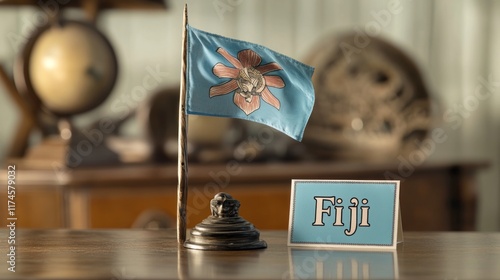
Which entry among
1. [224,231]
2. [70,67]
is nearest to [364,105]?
[70,67]

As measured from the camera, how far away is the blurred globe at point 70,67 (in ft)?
10.9

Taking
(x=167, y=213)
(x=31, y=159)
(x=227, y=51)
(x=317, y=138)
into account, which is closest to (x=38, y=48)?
(x=31, y=159)

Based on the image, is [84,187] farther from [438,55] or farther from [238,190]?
[438,55]

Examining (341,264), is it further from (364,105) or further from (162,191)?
(364,105)

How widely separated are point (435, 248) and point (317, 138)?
81.0 inches

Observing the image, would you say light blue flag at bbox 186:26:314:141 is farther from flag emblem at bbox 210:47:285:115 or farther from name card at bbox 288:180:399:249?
name card at bbox 288:180:399:249

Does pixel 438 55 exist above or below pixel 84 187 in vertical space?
above

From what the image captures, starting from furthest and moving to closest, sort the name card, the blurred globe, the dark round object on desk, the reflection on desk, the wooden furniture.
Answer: the dark round object on desk → the blurred globe → the wooden furniture → the name card → the reflection on desk

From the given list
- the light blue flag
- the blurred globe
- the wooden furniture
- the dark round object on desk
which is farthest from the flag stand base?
the dark round object on desk

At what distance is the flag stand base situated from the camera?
173 cm

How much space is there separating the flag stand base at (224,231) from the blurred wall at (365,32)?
2.19 metres

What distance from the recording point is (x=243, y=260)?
1.60 m

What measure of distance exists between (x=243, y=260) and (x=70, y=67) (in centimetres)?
190

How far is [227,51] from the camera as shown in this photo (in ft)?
6.04
